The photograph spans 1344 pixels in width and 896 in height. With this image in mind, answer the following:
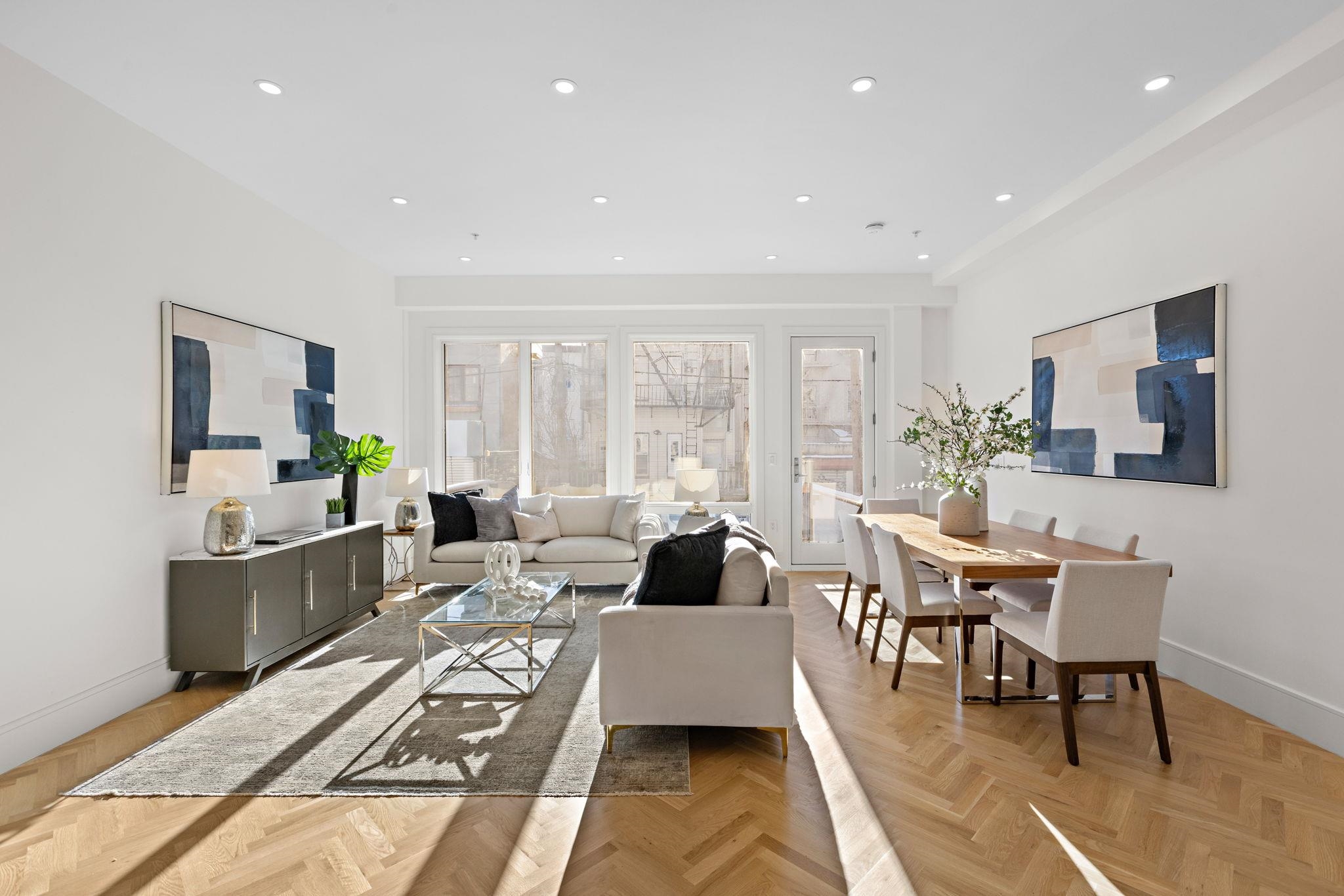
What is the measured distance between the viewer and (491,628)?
3.30 m

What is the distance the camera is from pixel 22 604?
2.59 m

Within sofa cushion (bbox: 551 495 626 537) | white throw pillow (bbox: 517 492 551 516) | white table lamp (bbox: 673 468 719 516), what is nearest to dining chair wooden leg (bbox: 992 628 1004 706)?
white table lamp (bbox: 673 468 719 516)

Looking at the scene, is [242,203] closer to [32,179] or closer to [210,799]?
[32,179]

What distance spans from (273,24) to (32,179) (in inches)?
51.5

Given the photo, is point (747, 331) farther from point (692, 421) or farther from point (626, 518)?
point (626, 518)

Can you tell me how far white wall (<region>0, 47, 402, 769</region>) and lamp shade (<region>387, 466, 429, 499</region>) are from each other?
1.81m

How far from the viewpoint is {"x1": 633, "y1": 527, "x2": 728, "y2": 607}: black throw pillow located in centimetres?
261

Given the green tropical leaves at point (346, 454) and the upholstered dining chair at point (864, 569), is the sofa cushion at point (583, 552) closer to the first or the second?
the green tropical leaves at point (346, 454)

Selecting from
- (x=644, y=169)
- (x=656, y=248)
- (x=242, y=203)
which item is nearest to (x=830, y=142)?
(x=644, y=169)

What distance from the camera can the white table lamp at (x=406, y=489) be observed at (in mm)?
5379

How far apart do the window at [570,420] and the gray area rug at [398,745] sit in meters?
2.93

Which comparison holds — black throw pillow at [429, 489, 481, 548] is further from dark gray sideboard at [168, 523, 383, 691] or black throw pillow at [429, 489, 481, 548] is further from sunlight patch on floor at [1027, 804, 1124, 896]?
sunlight patch on floor at [1027, 804, 1124, 896]

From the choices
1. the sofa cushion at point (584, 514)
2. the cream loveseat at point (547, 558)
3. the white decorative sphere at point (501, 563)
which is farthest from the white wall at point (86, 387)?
the sofa cushion at point (584, 514)

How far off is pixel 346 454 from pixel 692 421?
10.3 ft
